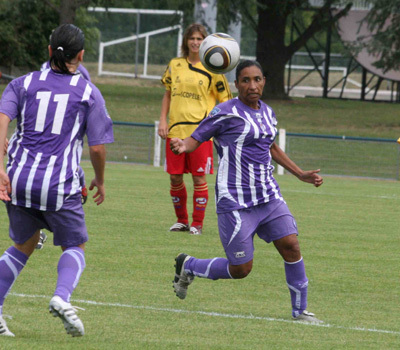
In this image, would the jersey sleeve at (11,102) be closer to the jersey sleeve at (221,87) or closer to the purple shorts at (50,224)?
the purple shorts at (50,224)

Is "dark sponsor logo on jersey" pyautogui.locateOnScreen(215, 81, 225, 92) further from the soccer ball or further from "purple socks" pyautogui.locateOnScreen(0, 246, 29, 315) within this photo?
"purple socks" pyautogui.locateOnScreen(0, 246, 29, 315)

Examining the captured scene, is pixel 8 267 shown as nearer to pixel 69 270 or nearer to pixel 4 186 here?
pixel 69 270

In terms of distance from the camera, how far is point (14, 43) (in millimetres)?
37875

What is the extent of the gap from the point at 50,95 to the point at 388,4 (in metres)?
24.7

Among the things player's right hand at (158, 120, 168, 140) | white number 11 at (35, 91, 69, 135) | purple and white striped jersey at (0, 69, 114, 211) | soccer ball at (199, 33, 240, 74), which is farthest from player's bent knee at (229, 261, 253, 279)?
player's right hand at (158, 120, 168, 140)

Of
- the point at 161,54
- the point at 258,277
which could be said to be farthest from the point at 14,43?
the point at 258,277

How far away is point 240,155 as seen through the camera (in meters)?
6.30

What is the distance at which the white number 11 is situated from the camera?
A: 5262 mm

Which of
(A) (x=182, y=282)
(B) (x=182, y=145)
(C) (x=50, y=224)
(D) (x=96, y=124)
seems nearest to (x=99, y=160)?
(D) (x=96, y=124)

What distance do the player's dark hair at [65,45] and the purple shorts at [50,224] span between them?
34.7 inches

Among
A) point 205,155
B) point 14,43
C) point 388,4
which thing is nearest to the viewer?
point 205,155

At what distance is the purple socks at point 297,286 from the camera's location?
246 inches

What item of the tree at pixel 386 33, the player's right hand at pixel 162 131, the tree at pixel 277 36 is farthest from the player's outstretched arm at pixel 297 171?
the tree at pixel 277 36

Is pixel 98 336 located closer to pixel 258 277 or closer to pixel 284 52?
pixel 258 277
